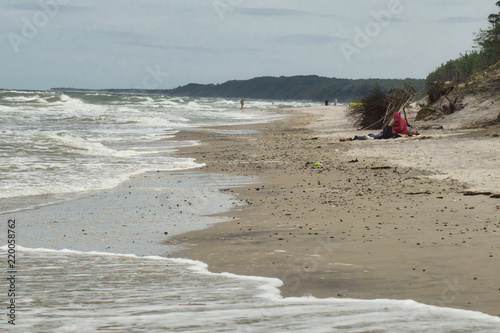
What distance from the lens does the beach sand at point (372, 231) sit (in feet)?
15.5

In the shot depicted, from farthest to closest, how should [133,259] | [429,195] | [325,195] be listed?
[325,195] → [429,195] → [133,259]

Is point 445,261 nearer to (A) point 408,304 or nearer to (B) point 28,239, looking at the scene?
(A) point 408,304

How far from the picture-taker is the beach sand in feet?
15.5

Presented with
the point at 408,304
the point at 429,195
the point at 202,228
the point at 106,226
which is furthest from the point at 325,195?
the point at 408,304

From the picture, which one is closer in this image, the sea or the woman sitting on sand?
the sea

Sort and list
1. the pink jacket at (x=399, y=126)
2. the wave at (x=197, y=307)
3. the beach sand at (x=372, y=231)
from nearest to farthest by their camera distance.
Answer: the wave at (x=197, y=307), the beach sand at (x=372, y=231), the pink jacket at (x=399, y=126)

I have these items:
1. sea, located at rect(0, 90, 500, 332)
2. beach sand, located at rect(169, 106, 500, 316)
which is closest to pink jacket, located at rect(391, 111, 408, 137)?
beach sand, located at rect(169, 106, 500, 316)

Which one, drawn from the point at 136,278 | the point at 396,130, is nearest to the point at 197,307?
the point at 136,278

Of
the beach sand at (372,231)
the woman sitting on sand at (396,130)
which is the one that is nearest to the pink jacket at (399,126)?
the woman sitting on sand at (396,130)

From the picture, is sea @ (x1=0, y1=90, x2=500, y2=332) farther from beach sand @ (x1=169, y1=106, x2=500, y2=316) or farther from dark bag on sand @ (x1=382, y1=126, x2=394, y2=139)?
dark bag on sand @ (x1=382, y1=126, x2=394, y2=139)

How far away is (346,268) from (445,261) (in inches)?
34.1

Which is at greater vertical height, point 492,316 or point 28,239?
point 492,316

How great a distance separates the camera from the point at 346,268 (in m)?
5.24

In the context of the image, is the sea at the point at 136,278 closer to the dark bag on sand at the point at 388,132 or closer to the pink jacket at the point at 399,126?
the dark bag on sand at the point at 388,132
